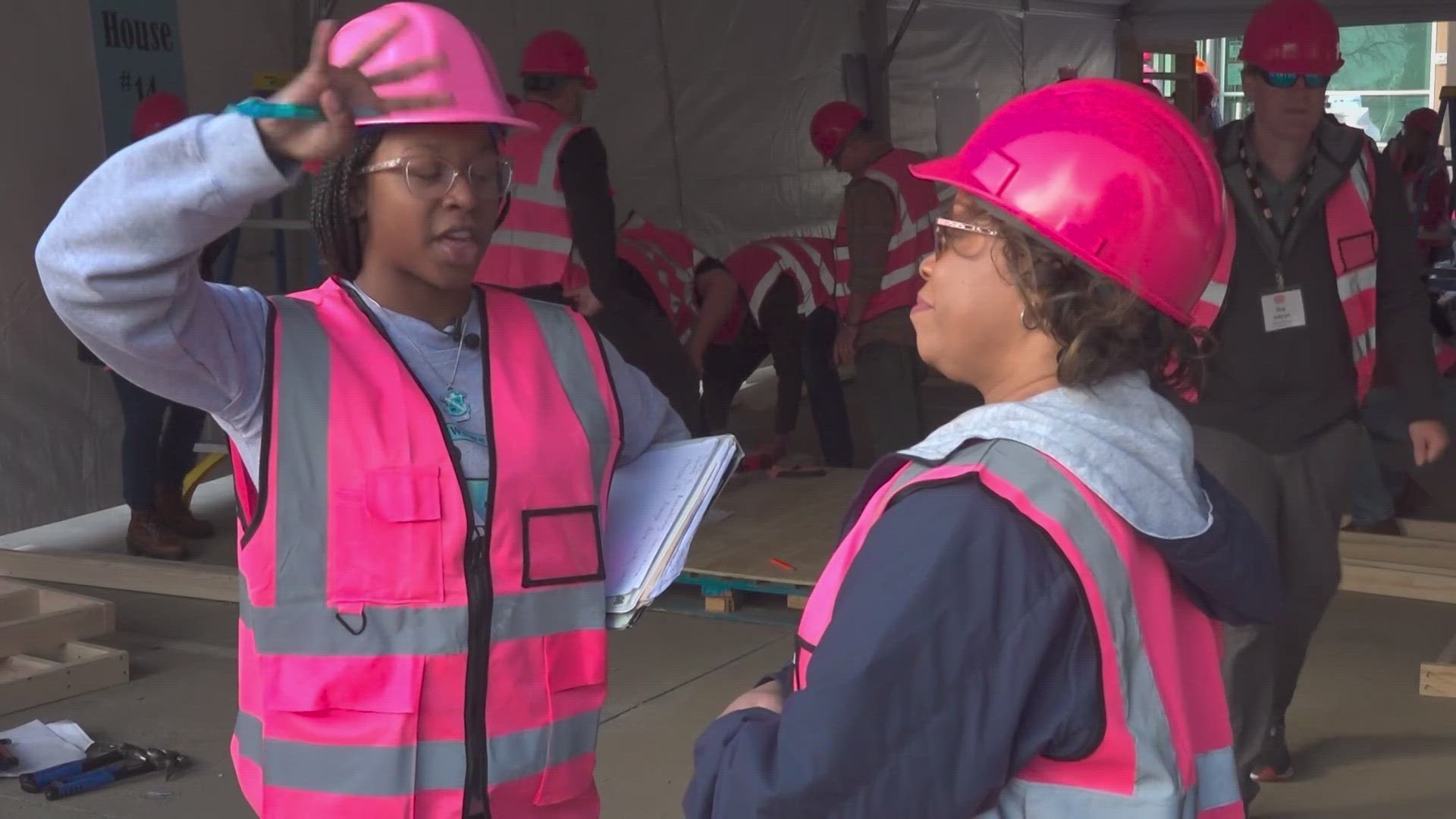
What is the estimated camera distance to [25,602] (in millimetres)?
5633

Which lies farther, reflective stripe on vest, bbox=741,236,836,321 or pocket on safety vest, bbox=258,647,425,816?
reflective stripe on vest, bbox=741,236,836,321

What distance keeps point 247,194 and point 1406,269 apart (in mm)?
3078

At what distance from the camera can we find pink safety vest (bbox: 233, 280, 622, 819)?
6.05 feet

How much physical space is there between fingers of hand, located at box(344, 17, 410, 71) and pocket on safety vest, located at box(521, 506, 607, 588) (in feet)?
1.90

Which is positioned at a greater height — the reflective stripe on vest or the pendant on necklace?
the pendant on necklace

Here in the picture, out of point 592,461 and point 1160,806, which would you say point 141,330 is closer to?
point 592,461

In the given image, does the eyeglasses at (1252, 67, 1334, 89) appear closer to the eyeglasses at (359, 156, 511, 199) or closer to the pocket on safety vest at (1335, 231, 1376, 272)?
the pocket on safety vest at (1335, 231, 1376, 272)

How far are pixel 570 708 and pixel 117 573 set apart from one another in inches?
203

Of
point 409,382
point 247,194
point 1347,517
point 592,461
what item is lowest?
point 1347,517

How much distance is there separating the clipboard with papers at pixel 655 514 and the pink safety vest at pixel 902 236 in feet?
16.8

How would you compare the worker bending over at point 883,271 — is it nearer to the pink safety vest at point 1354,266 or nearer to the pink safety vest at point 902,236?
the pink safety vest at point 902,236

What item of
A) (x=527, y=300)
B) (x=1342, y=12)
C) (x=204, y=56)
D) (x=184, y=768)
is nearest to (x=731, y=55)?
(x=204, y=56)

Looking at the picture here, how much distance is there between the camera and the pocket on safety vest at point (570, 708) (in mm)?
1969

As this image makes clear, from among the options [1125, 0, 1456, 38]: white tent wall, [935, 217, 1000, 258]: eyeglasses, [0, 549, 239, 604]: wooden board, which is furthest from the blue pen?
[1125, 0, 1456, 38]: white tent wall
